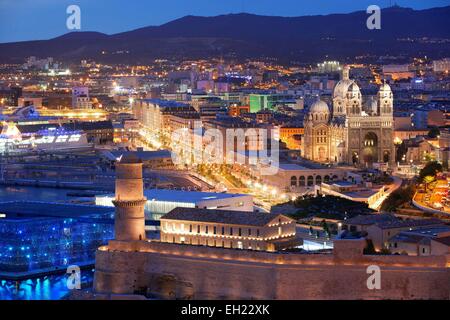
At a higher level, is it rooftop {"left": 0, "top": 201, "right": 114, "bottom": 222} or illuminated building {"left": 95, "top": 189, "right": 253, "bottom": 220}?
illuminated building {"left": 95, "top": 189, "right": 253, "bottom": 220}

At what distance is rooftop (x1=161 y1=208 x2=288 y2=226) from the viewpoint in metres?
21.3

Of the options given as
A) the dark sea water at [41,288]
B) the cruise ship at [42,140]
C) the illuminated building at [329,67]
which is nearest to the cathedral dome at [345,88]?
the cruise ship at [42,140]

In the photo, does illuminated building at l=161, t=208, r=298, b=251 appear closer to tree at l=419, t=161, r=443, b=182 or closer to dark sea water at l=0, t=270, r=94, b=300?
dark sea water at l=0, t=270, r=94, b=300

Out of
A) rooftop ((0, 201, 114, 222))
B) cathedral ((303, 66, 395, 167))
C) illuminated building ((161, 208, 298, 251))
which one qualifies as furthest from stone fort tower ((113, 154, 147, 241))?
cathedral ((303, 66, 395, 167))

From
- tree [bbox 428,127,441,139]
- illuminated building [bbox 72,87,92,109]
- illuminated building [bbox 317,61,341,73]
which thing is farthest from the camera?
illuminated building [bbox 317,61,341,73]

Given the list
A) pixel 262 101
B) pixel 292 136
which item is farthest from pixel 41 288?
pixel 262 101

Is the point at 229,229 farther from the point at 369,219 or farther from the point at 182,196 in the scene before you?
the point at 182,196

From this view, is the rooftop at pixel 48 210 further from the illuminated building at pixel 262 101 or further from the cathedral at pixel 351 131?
the illuminated building at pixel 262 101

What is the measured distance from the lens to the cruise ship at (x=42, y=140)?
50812mm

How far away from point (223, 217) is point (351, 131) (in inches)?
674

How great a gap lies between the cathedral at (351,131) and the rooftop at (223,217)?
15.7m

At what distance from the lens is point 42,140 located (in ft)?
171

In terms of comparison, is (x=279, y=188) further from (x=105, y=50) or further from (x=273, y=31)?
(x=273, y=31)

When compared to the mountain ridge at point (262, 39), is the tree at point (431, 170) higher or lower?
lower
